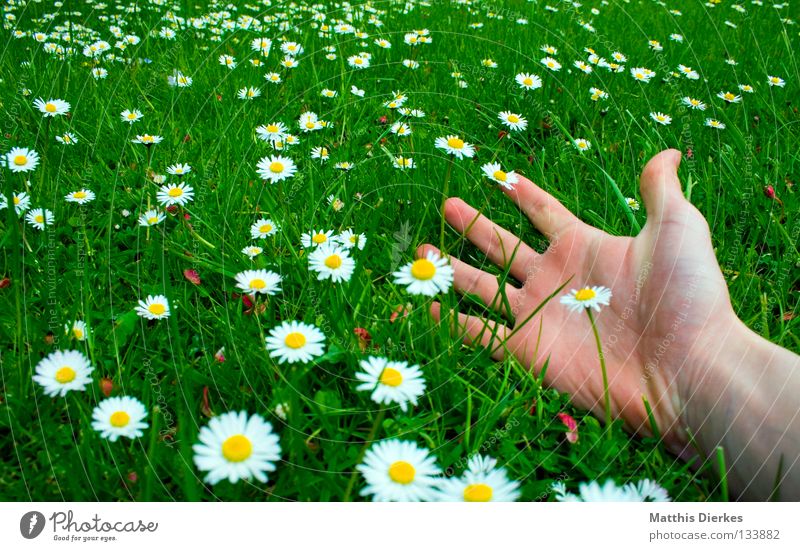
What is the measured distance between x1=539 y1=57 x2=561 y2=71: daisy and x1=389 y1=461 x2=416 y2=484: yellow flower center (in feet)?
6.16

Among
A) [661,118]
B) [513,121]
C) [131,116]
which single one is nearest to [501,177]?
[513,121]

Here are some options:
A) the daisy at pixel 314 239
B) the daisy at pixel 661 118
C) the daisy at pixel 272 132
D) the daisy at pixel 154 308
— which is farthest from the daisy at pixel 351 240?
the daisy at pixel 661 118

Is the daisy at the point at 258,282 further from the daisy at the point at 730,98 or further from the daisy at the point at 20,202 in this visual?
the daisy at the point at 730,98

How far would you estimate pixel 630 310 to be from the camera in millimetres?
1184

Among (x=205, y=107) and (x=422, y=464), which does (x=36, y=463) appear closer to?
(x=422, y=464)

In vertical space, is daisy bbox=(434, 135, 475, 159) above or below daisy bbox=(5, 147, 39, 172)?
below

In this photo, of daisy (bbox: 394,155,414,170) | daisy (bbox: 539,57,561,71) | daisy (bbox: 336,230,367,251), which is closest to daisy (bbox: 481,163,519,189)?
daisy (bbox: 394,155,414,170)

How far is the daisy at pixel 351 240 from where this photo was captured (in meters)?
1.22

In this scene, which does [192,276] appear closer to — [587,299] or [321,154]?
[321,154]

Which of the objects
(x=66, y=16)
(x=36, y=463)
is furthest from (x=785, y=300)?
(x=66, y=16)

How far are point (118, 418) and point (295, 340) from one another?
285mm

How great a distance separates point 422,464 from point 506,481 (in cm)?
13

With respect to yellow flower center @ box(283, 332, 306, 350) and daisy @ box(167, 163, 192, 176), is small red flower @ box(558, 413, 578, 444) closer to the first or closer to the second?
yellow flower center @ box(283, 332, 306, 350)
